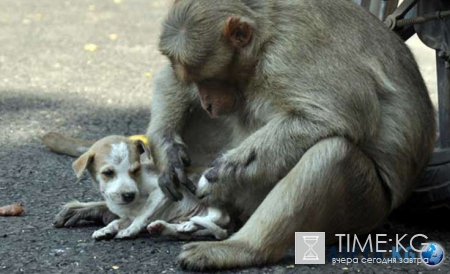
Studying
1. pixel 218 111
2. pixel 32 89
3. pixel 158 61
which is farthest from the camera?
pixel 158 61

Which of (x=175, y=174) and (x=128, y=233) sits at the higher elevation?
(x=175, y=174)

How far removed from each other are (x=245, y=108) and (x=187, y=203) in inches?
25.5

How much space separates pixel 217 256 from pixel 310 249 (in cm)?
47

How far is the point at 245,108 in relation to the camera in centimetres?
543

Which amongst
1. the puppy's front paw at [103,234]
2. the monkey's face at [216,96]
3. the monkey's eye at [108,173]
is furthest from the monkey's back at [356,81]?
the puppy's front paw at [103,234]

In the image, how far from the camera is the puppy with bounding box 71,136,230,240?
5.44 m

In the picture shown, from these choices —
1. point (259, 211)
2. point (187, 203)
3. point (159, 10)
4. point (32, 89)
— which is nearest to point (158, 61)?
point (32, 89)

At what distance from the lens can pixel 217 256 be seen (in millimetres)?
4941

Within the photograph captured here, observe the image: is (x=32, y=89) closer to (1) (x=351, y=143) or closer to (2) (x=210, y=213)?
(2) (x=210, y=213)

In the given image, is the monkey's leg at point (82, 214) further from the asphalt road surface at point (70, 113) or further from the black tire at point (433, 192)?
the black tire at point (433, 192)

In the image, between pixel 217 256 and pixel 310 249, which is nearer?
pixel 217 256

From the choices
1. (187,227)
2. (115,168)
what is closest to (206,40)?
(115,168)

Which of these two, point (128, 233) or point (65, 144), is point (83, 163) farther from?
point (65, 144)

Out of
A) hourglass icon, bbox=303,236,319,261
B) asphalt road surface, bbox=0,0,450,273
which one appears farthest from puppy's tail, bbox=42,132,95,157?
hourglass icon, bbox=303,236,319,261
